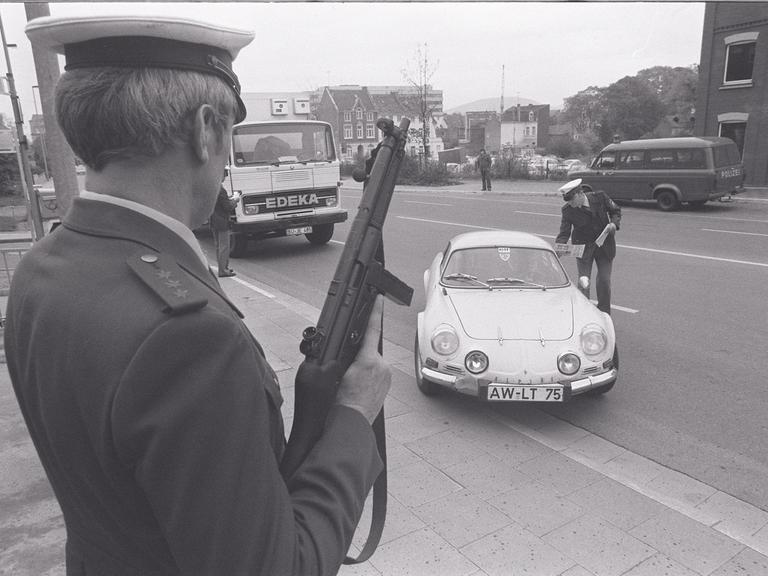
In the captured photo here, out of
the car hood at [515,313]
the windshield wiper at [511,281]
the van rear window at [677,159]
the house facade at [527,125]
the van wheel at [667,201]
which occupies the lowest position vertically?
the van wheel at [667,201]

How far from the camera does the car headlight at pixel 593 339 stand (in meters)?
4.59

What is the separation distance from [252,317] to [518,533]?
5.00 meters

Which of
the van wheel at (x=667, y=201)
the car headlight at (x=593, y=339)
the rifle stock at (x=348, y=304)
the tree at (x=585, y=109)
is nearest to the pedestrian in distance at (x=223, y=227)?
the car headlight at (x=593, y=339)

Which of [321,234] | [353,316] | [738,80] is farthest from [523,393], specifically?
[738,80]

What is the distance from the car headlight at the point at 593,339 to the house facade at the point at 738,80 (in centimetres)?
2160

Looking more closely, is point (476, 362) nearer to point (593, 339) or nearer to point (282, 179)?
point (593, 339)

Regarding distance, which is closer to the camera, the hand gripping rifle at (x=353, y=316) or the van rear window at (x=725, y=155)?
the hand gripping rifle at (x=353, y=316)

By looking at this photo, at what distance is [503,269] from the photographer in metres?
5.77

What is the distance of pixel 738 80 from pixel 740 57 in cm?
84

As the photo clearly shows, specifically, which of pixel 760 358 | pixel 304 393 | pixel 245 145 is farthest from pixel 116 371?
pixel 245 145

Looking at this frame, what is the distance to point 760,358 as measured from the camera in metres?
5.84

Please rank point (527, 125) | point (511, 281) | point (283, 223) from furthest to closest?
point (527, 125), point (283, 223), point (511, 281)

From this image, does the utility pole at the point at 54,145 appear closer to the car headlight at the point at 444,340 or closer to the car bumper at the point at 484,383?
the car headlight at the point at 444,340

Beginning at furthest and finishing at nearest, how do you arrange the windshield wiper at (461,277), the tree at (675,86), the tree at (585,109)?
the tree at (585,109) < the tree at (675,86) < the windshield wiper at (461,277)
